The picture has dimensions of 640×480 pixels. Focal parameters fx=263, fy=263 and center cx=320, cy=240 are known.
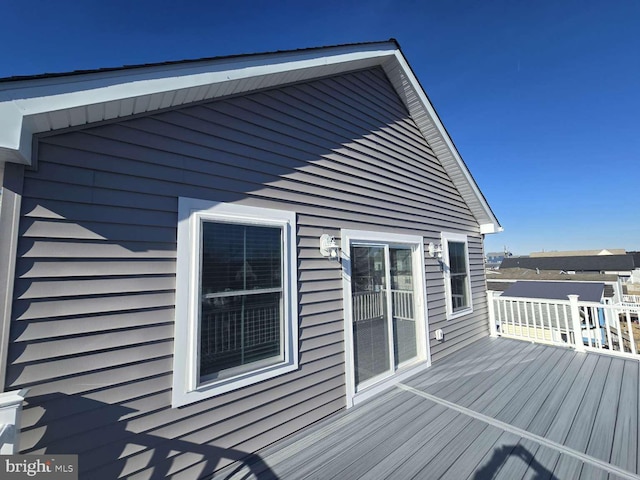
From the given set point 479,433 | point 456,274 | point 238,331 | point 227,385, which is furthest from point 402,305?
point 227,385

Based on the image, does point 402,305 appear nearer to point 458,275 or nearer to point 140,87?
point 458,275

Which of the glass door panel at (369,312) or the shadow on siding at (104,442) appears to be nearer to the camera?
the shadow on siding at (104,442)

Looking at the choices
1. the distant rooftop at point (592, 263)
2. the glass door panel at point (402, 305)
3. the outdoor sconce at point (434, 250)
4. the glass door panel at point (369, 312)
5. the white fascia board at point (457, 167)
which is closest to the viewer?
the glass door panel at point (369, 312)

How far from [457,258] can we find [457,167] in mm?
1922

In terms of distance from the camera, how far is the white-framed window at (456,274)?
5188mm

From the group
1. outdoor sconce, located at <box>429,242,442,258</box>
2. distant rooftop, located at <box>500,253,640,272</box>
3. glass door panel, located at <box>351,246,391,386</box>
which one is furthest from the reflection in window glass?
→ distant rooftop, located at <box>500,253,640,272</box>

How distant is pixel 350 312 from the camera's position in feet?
10.8

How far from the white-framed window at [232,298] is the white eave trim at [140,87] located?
79 centimetres

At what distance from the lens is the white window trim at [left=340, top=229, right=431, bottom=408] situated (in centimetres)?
321

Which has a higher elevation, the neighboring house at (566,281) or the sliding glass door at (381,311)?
the sliding glass door at (381,311)

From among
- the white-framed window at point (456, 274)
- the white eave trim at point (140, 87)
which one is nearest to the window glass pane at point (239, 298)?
the white eave trim at point (140, 87)

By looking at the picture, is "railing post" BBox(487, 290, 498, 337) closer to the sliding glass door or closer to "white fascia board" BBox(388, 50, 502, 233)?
"white fascia board" BBox(388, 50, 502, 233)

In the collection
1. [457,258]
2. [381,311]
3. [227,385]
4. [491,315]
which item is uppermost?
[457,258]

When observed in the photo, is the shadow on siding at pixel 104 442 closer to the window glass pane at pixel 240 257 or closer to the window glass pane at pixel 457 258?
the window glass pane at pixel 240 257
